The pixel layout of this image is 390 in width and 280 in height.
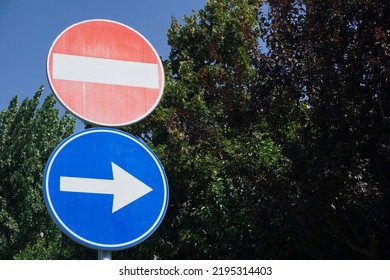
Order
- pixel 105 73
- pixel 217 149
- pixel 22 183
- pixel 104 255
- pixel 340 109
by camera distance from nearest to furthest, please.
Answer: pixel 104 255 → pixel 105 73 → pixel 340 109 → pixel 217 149 → pixel 22 183

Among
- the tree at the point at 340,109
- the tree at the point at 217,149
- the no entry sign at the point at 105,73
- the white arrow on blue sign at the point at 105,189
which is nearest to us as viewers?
the white arrow on blue sign at the point at 105,189

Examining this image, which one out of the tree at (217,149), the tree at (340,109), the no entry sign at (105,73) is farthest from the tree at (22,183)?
the no entry sign at (105,73)

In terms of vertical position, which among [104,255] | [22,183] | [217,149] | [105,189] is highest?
[22,183]

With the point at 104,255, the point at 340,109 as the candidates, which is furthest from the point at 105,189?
the point at 340,109

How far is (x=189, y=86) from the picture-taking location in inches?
418

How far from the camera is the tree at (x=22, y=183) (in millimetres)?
17891

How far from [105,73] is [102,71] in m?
0.02

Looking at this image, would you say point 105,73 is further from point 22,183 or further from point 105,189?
point 22,183

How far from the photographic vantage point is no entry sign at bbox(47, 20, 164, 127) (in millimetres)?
2416

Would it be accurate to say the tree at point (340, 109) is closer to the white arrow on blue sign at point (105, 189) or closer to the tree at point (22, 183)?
the white arrow on blue sign at point (105, 189)

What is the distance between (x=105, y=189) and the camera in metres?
2.28

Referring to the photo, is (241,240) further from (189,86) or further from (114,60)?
(114,60)

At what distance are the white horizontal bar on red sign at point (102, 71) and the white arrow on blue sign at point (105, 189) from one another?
25 cm

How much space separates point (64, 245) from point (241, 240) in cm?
405
